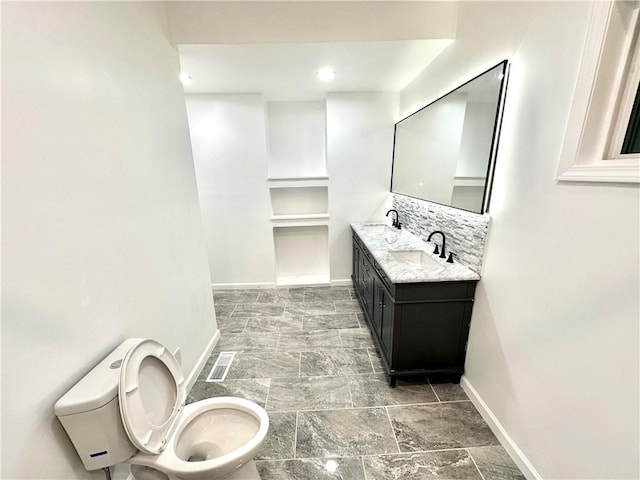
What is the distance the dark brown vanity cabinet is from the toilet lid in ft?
4.63

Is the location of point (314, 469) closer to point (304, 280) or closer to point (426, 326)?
point (426, 326)

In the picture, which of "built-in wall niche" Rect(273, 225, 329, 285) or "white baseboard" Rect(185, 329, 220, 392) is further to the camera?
"built-in wall niche" Rect(273, 225, 329, 285)

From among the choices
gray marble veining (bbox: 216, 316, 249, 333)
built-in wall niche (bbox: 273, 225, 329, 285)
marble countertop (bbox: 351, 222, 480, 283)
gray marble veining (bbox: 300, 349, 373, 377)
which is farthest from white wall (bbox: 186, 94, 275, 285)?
gray marble veining (bbox: 300, 349, 373, 377)

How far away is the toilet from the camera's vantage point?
3.11 ft

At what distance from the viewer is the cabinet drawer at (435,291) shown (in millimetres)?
1740

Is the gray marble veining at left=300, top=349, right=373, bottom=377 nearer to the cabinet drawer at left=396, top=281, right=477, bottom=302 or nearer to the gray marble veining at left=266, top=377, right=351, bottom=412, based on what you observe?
the gray marble veining at left=266, top=377, right=351, bottom=412

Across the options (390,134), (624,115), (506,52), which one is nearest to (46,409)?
(624,115)

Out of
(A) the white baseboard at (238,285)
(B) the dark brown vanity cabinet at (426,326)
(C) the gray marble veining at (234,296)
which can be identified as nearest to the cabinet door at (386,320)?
(B) the dark brown vanity cabinet at (426,326)

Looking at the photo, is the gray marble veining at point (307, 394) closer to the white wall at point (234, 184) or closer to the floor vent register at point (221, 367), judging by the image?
the floor vent register at point (221, 367)

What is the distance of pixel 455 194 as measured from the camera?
191 cm

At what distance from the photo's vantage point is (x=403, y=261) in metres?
2.39

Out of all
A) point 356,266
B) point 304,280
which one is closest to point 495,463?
point 356,266

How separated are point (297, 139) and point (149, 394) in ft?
10.4

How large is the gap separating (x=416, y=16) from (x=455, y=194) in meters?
1.34
